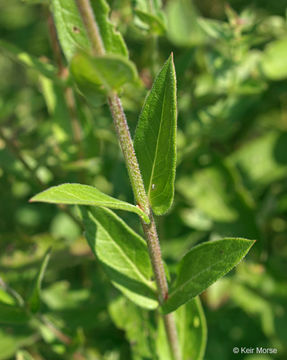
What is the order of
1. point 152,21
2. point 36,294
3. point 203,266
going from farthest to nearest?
point 152,21, point 36,294, point 203,266

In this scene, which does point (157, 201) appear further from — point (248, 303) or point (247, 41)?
point (248, 303)

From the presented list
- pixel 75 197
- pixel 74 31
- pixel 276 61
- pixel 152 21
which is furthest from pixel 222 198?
pixel 75 197

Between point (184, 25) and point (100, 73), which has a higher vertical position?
point (100, 73)

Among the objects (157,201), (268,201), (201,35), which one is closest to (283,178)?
(268,201)

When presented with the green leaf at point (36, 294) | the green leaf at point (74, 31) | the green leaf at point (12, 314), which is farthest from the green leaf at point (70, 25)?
the green leaf at point (12, 314)

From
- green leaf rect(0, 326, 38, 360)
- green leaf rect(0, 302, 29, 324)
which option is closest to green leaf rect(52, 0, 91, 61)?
green leaf rect(0, 302, 29, 324)

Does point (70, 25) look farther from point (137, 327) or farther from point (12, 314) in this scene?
point (137, 327)
